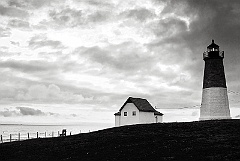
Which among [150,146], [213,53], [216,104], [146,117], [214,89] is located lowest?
[150,146]

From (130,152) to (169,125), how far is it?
16.8 m

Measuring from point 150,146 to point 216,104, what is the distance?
20137 millimetres

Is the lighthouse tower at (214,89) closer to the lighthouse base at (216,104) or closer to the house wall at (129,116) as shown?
the lighthouse base at (216,104)

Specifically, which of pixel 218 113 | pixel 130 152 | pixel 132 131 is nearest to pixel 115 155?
pixel 130 152

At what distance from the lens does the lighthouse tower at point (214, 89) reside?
51.1 meters

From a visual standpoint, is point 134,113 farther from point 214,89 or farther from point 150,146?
point 150,146

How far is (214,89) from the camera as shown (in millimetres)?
51438

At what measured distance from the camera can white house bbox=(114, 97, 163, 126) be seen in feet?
213

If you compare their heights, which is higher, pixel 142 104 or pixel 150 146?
pixel 142 104

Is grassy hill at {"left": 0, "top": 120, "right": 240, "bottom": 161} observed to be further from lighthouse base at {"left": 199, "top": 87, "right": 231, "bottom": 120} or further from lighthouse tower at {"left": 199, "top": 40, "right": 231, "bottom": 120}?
lighthouse tower at {"left": 199, "top": 40, "right": 231, "bottom": 120}

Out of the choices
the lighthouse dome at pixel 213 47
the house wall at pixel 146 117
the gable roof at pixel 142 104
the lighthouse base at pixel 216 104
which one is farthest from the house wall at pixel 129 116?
the lighthouse dome at pixel 213 47

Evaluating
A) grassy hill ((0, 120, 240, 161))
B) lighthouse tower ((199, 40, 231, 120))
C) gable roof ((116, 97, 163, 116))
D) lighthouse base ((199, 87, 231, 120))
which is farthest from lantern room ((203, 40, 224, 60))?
gable roof ((116, 97, 163, 116))

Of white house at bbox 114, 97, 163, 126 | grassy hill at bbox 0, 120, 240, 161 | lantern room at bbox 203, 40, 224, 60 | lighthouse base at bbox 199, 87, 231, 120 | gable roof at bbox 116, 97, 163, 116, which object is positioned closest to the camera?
grassy hill at bbox 0, 120, 240, 161

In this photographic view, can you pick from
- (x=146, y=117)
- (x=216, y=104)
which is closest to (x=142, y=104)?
(x=146, y=117)
